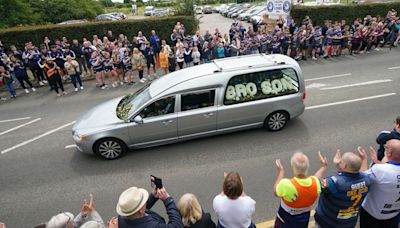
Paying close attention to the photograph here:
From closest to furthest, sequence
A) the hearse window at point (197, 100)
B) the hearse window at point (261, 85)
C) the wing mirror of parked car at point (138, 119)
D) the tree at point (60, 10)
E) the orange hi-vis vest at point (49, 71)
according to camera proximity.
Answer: the wing mirror of parked car at point (138, 119), the hearse window at point (197, 100), the hearse window at point (261, 85), the orange hi-vis vest at point (49, 71), the tree at point (60, 10)

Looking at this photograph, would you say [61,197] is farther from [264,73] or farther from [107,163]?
[264,73]

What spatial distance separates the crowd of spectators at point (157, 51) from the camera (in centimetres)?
1273

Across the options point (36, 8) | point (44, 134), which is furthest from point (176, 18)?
point (36, 8)

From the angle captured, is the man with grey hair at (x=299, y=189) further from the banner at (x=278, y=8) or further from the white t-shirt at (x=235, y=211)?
the banner at (x=278, y=8)

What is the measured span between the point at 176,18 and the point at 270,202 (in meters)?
17.0

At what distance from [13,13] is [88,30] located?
46.1ft

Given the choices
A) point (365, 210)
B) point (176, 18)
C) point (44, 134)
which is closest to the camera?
point (365, 210)

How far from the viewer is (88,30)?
19.0 m

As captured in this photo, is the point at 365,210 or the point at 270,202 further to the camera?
the point at 270,202

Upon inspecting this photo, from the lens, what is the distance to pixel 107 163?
7.18m

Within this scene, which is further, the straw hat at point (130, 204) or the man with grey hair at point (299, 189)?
the man with grey hair at point (299, 189)

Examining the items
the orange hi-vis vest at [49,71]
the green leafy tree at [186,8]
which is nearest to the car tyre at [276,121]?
the orange hi-vis vest at [49,71]

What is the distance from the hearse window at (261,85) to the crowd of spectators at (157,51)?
21.6ft

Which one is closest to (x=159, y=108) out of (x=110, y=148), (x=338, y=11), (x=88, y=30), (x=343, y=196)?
(x=110, y=148)
